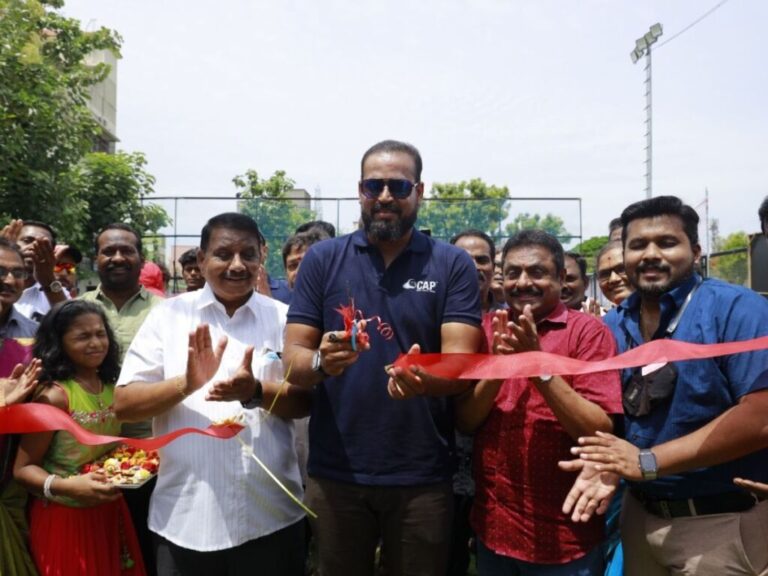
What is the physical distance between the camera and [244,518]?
10.5ft

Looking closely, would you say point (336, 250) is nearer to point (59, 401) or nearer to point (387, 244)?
point (387, 244)

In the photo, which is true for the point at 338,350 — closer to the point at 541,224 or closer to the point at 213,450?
the point at 213,450

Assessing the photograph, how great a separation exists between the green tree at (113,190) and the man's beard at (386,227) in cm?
1465

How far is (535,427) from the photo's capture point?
310cm

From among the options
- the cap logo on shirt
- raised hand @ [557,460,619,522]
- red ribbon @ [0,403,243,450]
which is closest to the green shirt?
red ribbon @ [0,403,243,450]

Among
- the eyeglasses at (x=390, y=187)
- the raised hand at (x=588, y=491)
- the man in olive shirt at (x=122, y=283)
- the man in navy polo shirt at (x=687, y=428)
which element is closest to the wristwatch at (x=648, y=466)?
the man in navy polo shirt at (x=687, y=428)

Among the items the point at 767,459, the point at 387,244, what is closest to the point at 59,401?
the point at 387,244

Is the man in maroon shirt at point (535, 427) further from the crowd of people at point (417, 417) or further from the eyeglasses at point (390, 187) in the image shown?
the eyeglasses at point (390, 187)

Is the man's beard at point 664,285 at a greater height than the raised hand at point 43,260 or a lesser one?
lesser

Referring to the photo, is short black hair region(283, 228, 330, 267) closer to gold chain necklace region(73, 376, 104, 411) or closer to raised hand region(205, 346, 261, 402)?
gold chain necklace region(73, 376, 104, 411)

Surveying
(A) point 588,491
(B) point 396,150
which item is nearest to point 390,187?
(B) point 396,150

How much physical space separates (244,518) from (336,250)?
1.31 m

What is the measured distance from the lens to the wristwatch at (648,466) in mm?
2740

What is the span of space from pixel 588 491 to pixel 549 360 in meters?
0.54
